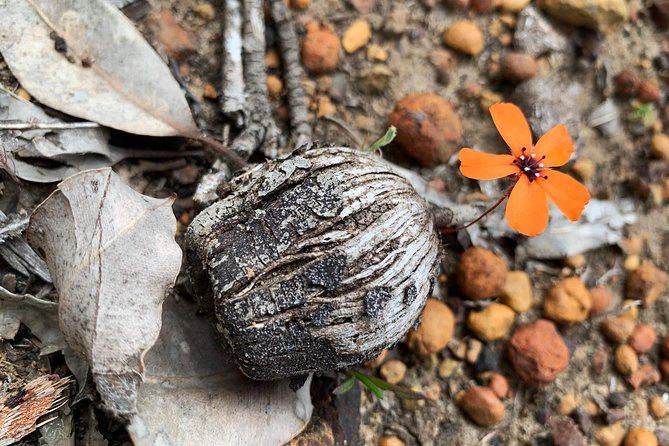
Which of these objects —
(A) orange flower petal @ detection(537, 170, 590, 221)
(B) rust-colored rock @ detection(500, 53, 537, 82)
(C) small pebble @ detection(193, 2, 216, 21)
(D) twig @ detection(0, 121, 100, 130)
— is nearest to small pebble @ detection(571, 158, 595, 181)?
(B) rust-colored rock @ detection(500, 53, 537, 82)

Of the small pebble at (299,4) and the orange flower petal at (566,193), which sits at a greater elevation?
the small pebble at (299,4)

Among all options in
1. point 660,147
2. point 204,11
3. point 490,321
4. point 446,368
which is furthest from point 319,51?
point 660,147

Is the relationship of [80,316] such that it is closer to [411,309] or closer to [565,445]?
[411,309]

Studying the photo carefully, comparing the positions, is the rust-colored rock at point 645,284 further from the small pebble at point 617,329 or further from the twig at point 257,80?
the twig at point 257,80

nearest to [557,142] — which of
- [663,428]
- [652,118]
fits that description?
[652,118]

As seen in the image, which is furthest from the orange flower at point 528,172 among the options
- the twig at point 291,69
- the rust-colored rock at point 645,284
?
the rust-colored rock at point 645,284

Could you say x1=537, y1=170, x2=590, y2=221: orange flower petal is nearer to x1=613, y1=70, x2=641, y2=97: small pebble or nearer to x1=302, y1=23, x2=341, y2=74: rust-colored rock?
x1=302, y1=23, x2=341, y2=74: rust-colored rock
